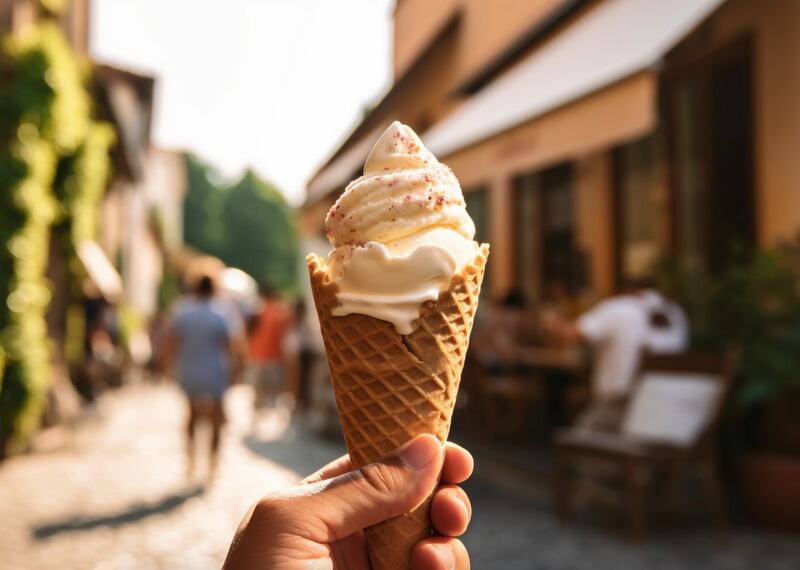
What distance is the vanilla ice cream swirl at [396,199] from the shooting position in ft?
6.40

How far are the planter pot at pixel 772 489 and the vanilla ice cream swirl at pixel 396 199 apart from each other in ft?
15.8

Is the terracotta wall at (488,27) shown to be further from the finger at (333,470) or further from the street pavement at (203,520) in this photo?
the finger at (333,470)

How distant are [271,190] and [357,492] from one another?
66.0 m

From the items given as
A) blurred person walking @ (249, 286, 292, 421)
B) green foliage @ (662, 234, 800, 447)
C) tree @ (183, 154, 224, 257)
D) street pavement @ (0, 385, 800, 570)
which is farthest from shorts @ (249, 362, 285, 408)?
tree @ (183, 154, 224, 257)

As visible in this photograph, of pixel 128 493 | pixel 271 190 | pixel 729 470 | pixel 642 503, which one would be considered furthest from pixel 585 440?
pixel 271 190

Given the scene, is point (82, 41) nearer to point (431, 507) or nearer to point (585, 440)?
point (585, 440)

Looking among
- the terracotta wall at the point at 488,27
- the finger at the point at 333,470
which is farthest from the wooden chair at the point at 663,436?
the terracotta wall at the point at 488,27

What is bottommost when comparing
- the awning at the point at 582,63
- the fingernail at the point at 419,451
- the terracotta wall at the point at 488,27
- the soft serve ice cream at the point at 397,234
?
the fingernail at the point at 419,451

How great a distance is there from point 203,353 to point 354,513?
5963mm

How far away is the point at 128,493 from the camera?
7.24 m

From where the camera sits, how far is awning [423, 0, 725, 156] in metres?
6.18

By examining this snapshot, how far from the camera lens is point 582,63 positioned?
731 centimetres

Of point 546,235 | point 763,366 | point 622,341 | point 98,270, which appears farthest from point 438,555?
point 98,270

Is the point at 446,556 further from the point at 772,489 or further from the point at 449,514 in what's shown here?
the point at 772,489
